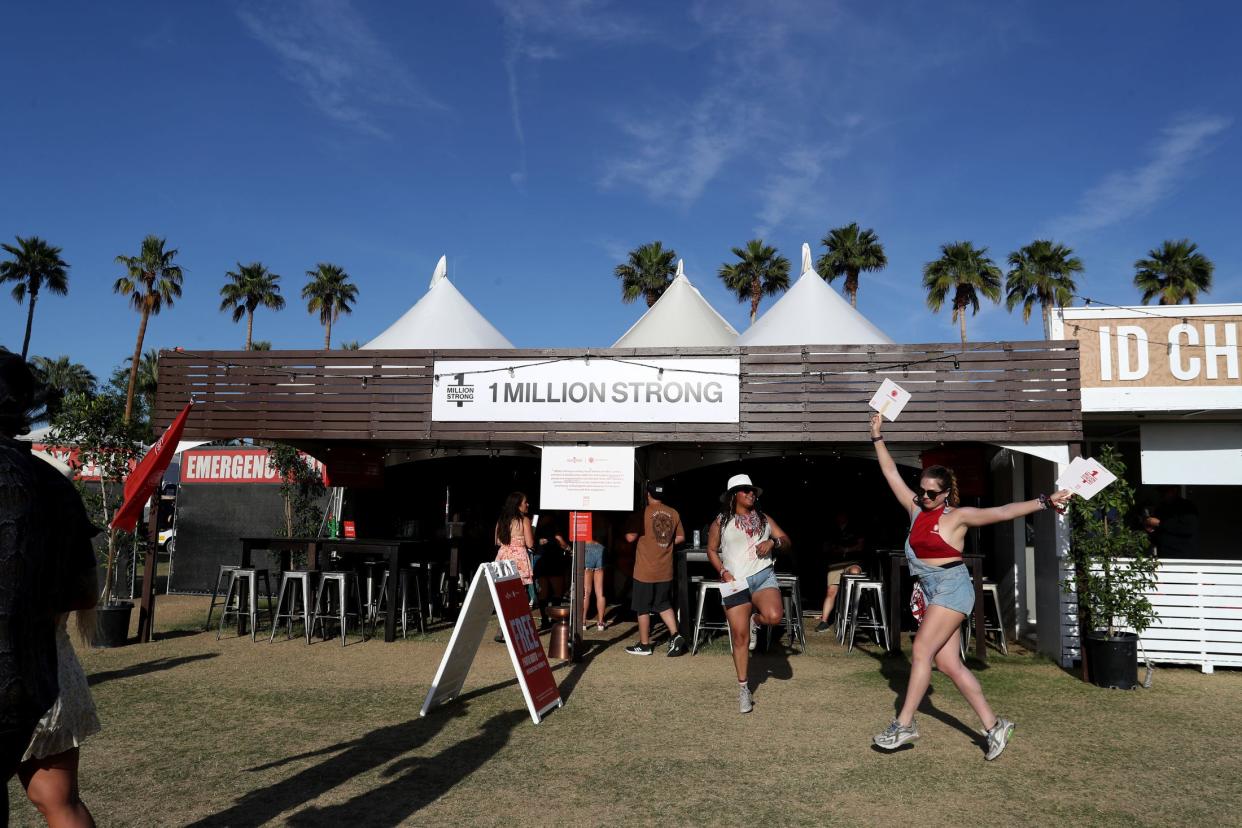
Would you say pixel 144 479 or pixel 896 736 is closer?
pixel 896 736

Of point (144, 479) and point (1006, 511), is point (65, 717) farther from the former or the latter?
point (144, 479)

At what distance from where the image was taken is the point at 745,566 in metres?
6.59

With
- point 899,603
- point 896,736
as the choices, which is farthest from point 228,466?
point 896,736

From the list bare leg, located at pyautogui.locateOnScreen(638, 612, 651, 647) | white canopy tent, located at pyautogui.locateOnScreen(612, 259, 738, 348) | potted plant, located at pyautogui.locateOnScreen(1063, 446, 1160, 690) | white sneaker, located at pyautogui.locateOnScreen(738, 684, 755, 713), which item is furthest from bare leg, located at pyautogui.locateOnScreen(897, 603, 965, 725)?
white canopy tent, located at pyautogui.locateOnScreen(612, 259, 738, 348)

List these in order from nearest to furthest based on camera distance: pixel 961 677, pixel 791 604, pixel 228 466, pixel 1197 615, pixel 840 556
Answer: pixel 961 677 → pixel 1197 615 → pixel 791 604 → pixel 840 556 → pixel 228 466

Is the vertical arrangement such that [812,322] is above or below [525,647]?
above

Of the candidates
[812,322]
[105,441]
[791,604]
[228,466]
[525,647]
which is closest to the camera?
[525,647]

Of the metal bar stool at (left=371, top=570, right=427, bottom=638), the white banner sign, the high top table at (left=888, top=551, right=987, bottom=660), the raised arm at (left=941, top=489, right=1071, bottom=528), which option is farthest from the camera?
the metal bar stool at (left=371, top=570, right=427, bottom=638)

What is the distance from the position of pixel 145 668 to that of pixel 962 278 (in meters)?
29.6

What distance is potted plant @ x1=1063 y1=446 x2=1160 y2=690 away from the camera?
7.90 metres

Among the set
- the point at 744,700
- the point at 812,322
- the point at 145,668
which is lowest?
the point at 145,668

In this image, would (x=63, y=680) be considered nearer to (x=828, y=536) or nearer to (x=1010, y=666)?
(x=1010, y=666)

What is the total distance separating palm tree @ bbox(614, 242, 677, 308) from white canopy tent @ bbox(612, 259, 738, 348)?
640 inches

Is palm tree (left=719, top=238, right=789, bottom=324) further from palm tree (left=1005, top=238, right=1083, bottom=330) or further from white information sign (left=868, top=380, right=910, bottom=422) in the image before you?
white information sign (left=868, top=380, right=910, bottom=422)
